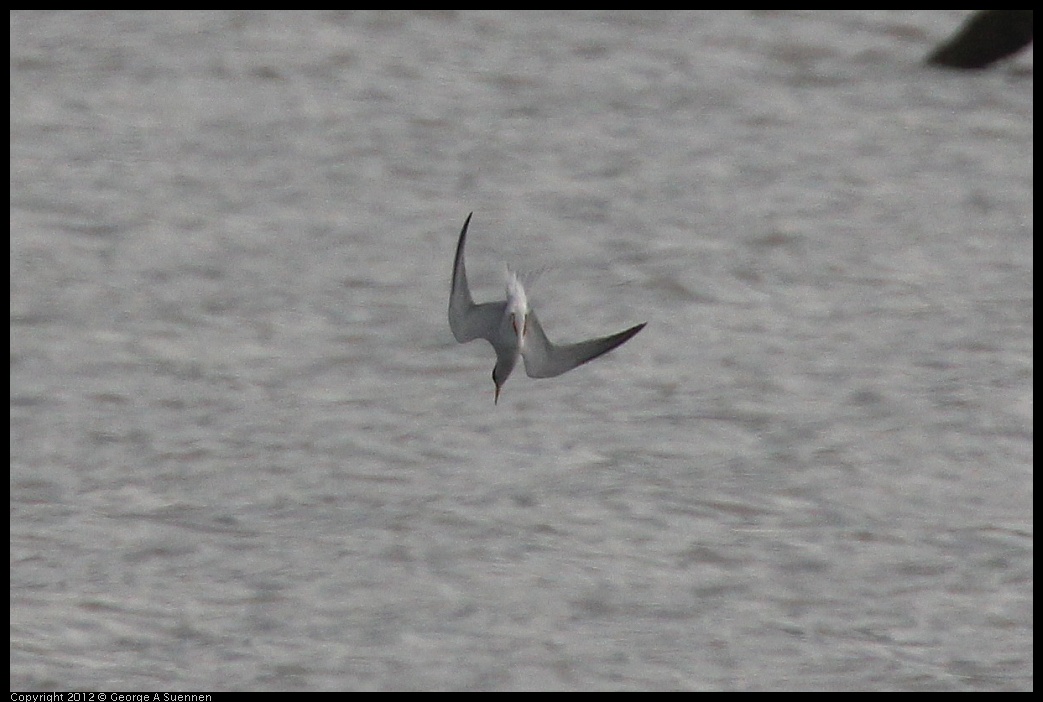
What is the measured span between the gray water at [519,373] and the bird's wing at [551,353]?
31.3 inches

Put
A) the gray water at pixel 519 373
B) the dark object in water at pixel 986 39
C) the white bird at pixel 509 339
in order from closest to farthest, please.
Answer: the white bird at pixel 509 339, the gray water at pixel 519 373, the dark object in water at pixel 986 39

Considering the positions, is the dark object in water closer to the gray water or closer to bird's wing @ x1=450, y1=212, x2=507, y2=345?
the gray water

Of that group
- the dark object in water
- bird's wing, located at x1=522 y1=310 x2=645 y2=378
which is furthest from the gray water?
bird's wing, located at x1=522 y1=310 x2=645 y2=378

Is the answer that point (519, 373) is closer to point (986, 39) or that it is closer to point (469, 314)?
point (469, 314)

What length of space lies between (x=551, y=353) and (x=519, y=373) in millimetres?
2022

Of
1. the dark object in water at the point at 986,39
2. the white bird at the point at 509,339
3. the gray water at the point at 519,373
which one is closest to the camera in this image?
the white bird at the point at 509,339

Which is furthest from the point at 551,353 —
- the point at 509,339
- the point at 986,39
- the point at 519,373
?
the point at 986,39

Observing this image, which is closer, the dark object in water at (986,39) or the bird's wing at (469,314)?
the bird's wing at (469,314)

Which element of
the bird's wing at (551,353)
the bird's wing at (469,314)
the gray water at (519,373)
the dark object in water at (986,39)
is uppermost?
the bird's wing at (469,314)

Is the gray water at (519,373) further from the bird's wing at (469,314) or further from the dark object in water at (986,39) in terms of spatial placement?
the bird's wing at (469,314)

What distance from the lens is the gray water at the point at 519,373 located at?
4.75 meters

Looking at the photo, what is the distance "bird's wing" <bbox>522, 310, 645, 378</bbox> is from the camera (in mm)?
4230

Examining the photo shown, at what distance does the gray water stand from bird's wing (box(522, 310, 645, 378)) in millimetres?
796

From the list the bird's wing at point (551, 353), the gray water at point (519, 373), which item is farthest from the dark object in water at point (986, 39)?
the bird's wing at point (551, 353)
